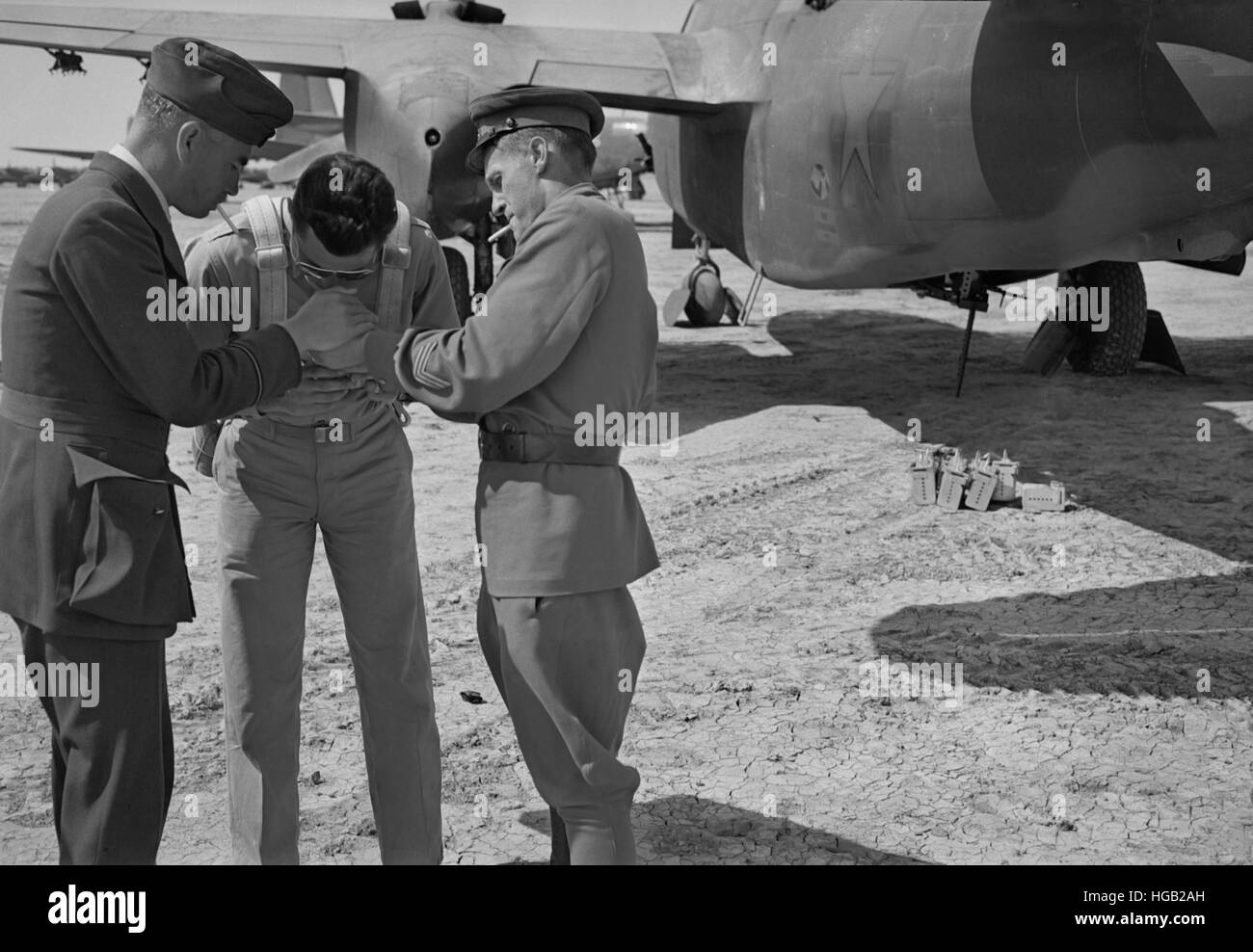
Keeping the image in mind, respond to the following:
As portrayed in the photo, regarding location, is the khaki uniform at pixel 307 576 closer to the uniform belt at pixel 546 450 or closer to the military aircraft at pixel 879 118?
the uniform belt at pixel 546 450

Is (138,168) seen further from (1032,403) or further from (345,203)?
(1032,403)

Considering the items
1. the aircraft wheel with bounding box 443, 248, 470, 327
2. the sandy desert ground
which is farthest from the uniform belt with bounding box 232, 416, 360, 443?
the aircraft wheel with bounding box 443, 248, 470, 327

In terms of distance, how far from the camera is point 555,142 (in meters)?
3.18

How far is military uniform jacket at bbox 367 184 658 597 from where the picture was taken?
302 cm

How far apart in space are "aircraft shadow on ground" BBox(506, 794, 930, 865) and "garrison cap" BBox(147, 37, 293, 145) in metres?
2.19

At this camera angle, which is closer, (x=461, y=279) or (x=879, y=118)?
(x=879, y=118)

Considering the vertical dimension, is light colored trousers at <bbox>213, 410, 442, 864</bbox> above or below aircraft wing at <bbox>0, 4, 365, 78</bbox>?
below

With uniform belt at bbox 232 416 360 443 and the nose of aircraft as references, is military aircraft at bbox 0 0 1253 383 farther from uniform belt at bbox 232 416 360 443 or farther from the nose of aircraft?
uniform belt at bbox 232 416 360 443

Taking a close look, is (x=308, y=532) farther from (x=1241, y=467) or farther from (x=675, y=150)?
(x=675, y=150)

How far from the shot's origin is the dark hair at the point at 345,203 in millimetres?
3172

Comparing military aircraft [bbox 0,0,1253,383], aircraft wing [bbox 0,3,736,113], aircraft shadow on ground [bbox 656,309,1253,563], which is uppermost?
aircraft wing [bbox 0,3,736,113]

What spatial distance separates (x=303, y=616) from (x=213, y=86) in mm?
1316

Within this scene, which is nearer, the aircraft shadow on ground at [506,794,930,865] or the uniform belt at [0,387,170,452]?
the uniform belt at [0,387,170,452]

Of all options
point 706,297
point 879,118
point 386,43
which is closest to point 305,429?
point 879,118
